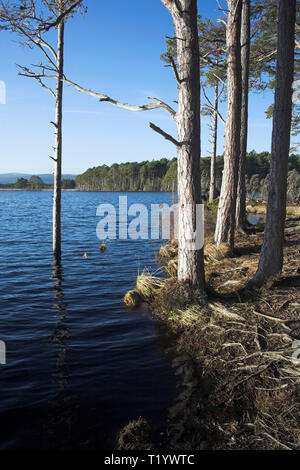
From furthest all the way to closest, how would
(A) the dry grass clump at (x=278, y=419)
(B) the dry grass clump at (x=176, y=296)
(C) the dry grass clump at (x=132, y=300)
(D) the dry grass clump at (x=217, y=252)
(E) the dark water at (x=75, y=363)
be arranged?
(D) the dry grass clump at (x=217, y=252), (C) the dry grass clump at (x=132, y=300), (B) the dry grass clump at (x=176, y=296), (E) the dark water at (x=75, y=363), (A) the dry grass clump at (x=278, y=419)

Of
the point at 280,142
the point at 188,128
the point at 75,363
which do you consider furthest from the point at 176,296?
the point at 280,142

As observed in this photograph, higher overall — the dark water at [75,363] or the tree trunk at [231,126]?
the tree trunk at [231,126]

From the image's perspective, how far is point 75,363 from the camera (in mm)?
5750

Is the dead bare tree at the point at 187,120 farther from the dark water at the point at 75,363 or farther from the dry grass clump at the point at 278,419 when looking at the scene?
the dry grass clump at the point at 278,419

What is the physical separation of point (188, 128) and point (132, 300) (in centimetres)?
468

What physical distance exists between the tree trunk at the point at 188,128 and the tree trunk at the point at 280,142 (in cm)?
155

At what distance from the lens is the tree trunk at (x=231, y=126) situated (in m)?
10.5

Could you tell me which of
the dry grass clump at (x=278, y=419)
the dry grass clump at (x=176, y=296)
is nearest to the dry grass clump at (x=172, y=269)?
the dry grass clump at (x=176, y=296)

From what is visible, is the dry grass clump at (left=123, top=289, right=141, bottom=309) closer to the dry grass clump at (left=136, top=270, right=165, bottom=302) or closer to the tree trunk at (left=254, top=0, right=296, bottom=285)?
the dry grass clump at (left=136, top=270, right=165, bottom=302)

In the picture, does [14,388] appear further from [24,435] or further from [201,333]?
[201,333]

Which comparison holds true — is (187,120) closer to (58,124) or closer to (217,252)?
(217,252)

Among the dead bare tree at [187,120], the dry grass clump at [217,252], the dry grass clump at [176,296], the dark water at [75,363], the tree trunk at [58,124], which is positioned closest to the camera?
the dark water at [75,363]

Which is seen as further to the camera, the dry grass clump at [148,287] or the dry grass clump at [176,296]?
the dry grass clump at [148,287]

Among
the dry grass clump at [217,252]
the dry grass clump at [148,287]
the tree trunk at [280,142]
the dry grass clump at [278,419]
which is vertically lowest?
the dry grass clump at [278,419]
